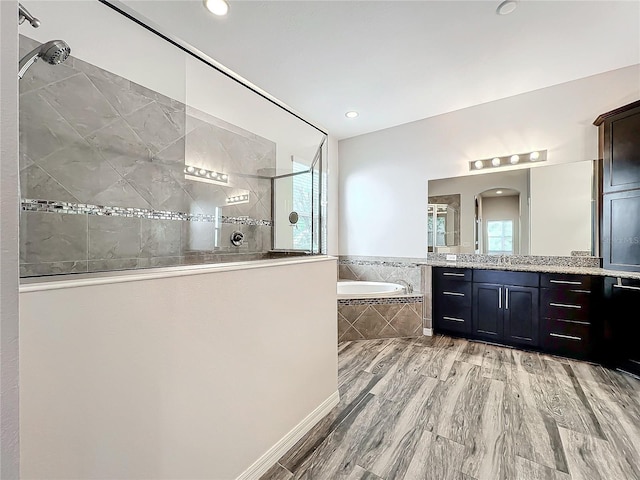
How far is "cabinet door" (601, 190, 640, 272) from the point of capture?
2.58 metres

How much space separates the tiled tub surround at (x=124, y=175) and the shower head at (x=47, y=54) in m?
0.09

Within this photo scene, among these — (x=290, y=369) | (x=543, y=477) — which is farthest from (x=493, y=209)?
(x=290, y=369)

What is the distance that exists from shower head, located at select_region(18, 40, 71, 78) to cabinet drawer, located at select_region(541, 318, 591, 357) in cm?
424

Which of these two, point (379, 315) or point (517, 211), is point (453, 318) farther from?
point (517, 211)

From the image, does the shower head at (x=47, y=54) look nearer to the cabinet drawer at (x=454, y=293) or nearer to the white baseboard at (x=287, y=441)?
the white baseboard at (x=287, y=441)

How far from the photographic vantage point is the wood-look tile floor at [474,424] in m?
1.46

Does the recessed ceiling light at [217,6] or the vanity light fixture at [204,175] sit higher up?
the recessed ceiling light at [217,6]

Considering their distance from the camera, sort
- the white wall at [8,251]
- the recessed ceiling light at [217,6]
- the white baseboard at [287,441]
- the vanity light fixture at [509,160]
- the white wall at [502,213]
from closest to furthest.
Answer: the white wall at [8,251], the white baseboard at [287,441], the recessed ceiling light at [217,6], the vanity light fixture at [509,160], the white wall at [502,213]

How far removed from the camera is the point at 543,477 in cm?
141

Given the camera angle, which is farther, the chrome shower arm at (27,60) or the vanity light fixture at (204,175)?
the vanity light fixture at (204,175)

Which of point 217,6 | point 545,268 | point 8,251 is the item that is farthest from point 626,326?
point 217,6

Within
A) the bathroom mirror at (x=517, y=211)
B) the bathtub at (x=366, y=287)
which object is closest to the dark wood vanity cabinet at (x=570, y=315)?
the bathroom mirror at (x=517, y=211)

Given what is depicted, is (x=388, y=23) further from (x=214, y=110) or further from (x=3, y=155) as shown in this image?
(x=3, y=155)

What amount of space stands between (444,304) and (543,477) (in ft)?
7.11
